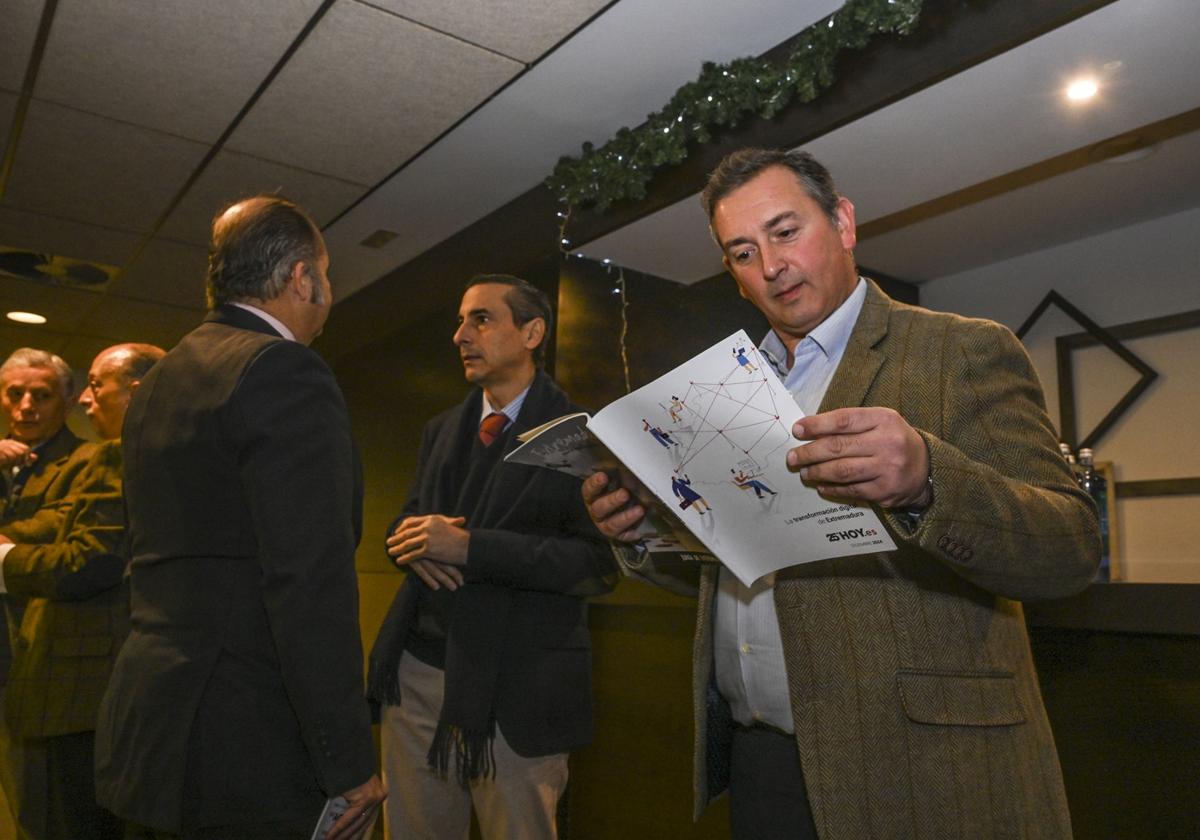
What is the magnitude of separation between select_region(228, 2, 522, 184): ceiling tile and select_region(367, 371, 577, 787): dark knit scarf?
107 cm

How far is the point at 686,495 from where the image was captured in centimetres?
103

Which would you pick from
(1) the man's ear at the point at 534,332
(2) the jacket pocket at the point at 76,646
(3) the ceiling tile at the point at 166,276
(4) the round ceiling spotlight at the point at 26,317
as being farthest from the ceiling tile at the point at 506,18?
(4) the round ceiling spotlight at the point at 26,317

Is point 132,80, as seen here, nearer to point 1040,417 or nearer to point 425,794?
point 425,794

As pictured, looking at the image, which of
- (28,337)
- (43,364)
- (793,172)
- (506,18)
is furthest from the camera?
(28,337)

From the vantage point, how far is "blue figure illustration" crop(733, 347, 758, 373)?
2.85 feet

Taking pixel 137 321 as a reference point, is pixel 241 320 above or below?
below

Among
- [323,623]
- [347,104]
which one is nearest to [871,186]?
[347,104]

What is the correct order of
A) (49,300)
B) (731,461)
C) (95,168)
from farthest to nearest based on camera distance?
(49,300)
(95,168)
(731,461)

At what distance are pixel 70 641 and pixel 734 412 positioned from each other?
181cm

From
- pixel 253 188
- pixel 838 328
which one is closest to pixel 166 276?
pixel 253 188

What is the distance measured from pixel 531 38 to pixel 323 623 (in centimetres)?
191

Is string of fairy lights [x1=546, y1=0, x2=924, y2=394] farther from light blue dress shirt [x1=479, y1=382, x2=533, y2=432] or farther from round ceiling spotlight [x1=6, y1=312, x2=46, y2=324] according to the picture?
round ceiling spotlight [x1=6, y1=312, x2=46, y2=324]

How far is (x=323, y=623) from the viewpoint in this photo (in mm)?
1172

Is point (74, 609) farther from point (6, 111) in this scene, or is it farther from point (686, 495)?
point (6, 111)
